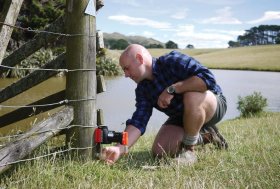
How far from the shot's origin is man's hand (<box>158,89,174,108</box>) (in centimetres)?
394

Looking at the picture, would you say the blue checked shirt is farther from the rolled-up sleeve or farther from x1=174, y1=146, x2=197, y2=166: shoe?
x1=174, y1=146, x2=197, y2=166: shoe

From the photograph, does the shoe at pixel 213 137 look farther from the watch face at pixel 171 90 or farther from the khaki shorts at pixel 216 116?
the watch face at pixel 171 90

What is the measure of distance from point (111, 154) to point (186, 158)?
754 mm

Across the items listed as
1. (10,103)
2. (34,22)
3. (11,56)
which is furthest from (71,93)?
(34,22)

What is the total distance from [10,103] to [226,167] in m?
9.52

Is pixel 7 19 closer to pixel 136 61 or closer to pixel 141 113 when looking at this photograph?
pixel 136 61

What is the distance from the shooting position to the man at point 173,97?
155 inches

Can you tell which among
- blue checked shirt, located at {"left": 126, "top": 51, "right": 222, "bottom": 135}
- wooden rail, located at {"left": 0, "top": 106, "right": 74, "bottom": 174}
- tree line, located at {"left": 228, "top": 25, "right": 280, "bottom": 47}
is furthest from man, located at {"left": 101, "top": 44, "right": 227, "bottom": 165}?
tree line, located at {"left": 228, "top": 25, "right": 280, "bottom": 47}

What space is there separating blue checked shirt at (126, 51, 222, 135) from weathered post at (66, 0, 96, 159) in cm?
56

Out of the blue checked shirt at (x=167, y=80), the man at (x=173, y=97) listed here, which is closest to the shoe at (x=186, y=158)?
the man at (x=173, y=97)

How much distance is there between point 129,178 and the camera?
3.37 metres

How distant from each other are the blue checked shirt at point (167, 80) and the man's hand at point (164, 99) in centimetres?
19

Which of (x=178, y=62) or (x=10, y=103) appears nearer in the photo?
(x=178, y=62)

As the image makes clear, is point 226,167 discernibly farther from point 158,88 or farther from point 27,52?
point 27,52
